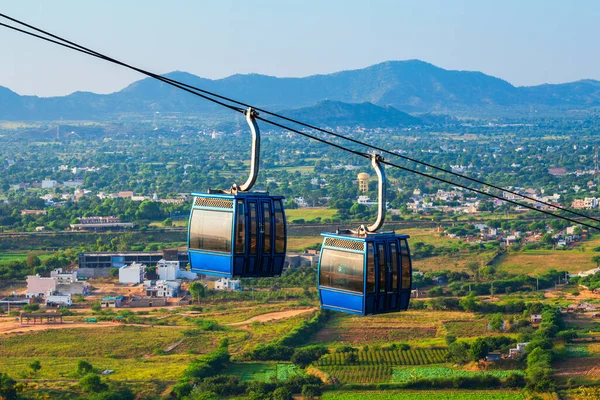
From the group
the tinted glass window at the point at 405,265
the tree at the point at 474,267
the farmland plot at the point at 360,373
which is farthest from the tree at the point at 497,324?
the tinted glass window at the point at 405,265

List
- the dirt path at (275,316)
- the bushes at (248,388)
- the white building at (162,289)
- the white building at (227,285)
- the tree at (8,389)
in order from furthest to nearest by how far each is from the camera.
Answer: the white building at (227,285) → the white building at (162,289) → the dirt path at (275,316) → the bushes at (248,388) → the tree at (8,389)

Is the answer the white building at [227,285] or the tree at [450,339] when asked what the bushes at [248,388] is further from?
the white building at [227,285]

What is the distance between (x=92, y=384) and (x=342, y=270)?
45.7 feet

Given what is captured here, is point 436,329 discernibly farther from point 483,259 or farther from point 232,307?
point 483,259

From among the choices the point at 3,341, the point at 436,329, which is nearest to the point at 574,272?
the point at 436,329

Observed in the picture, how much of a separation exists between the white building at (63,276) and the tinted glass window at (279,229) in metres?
27.1

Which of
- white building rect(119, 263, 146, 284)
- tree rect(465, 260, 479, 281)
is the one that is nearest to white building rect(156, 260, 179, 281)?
white building rect(119, 263, 146, 284)

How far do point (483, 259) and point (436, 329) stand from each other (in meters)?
13.3

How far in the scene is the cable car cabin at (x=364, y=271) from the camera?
913 cm

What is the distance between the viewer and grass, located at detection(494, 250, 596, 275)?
128 feet

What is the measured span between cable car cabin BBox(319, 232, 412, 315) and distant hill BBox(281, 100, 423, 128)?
164435 millimetres

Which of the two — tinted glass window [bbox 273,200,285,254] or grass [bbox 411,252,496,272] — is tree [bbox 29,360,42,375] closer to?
tinted glass window [bbox 273,200,285,254]

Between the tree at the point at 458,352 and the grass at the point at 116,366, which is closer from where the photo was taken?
the grass at the point at 116,366

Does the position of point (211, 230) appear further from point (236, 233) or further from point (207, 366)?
point (207, 366)
